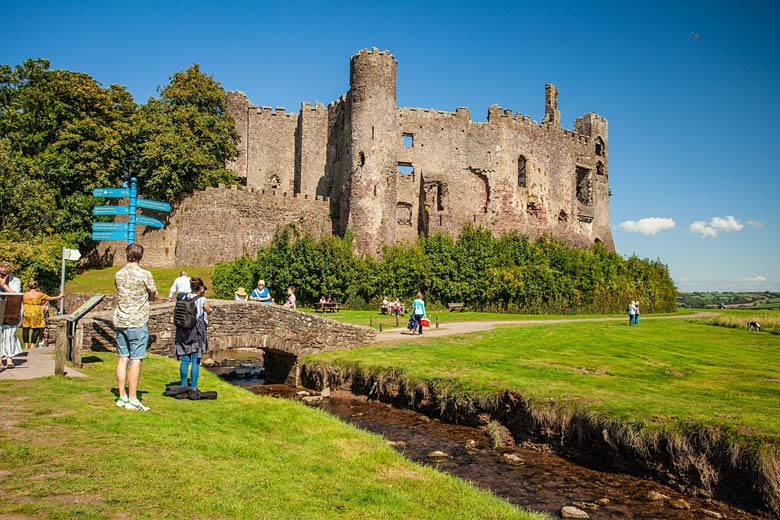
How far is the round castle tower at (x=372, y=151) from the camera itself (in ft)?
133

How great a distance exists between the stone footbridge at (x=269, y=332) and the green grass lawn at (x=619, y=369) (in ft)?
2.90

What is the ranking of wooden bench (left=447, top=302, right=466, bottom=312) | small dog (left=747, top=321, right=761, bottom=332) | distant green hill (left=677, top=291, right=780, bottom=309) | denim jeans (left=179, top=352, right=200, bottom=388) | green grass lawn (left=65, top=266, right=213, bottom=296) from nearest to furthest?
denim jeans (left=179, top=352, right=200, bottom=388)
small dog (left=747, top=321, right=761, bottom=332)
green grass lawn (left=65, top=266, right=213, bottom=296)
wooden bench (left=447, top=302, right=466, bottom=312)
distant green hill (left=677, top=291, right=780, bottom=309)

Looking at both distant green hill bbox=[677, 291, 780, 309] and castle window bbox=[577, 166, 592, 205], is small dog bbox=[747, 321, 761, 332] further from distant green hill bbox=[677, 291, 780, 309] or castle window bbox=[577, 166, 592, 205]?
distant green hill bbox=[677, 291, 780, 309]

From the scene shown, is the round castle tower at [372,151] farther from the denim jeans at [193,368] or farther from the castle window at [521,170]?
the denim jeans at [193,368]

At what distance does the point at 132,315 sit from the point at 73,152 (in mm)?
34907

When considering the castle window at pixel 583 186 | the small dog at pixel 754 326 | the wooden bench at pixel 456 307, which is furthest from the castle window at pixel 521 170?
the small dog at pixel 754 326

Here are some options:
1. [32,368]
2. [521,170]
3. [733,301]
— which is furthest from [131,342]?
[733,301]

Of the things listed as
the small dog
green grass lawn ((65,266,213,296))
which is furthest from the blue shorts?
the small dog

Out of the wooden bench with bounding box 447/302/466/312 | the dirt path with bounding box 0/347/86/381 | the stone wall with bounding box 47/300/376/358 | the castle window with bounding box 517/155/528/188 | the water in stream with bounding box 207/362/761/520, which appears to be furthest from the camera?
the castle window with bounding box 517/155/528/188

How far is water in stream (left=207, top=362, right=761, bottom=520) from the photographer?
9.48 metres

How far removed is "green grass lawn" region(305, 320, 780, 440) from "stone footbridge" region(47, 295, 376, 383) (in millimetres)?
883

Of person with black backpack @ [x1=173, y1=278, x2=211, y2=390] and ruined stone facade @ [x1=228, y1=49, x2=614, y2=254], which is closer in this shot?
person with black backpack @ [x1=173, y1=278, x2=211, y2=390]

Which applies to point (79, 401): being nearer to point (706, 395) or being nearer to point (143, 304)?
point (143, 304)

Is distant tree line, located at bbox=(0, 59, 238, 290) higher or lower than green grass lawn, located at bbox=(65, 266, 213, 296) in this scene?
higher
